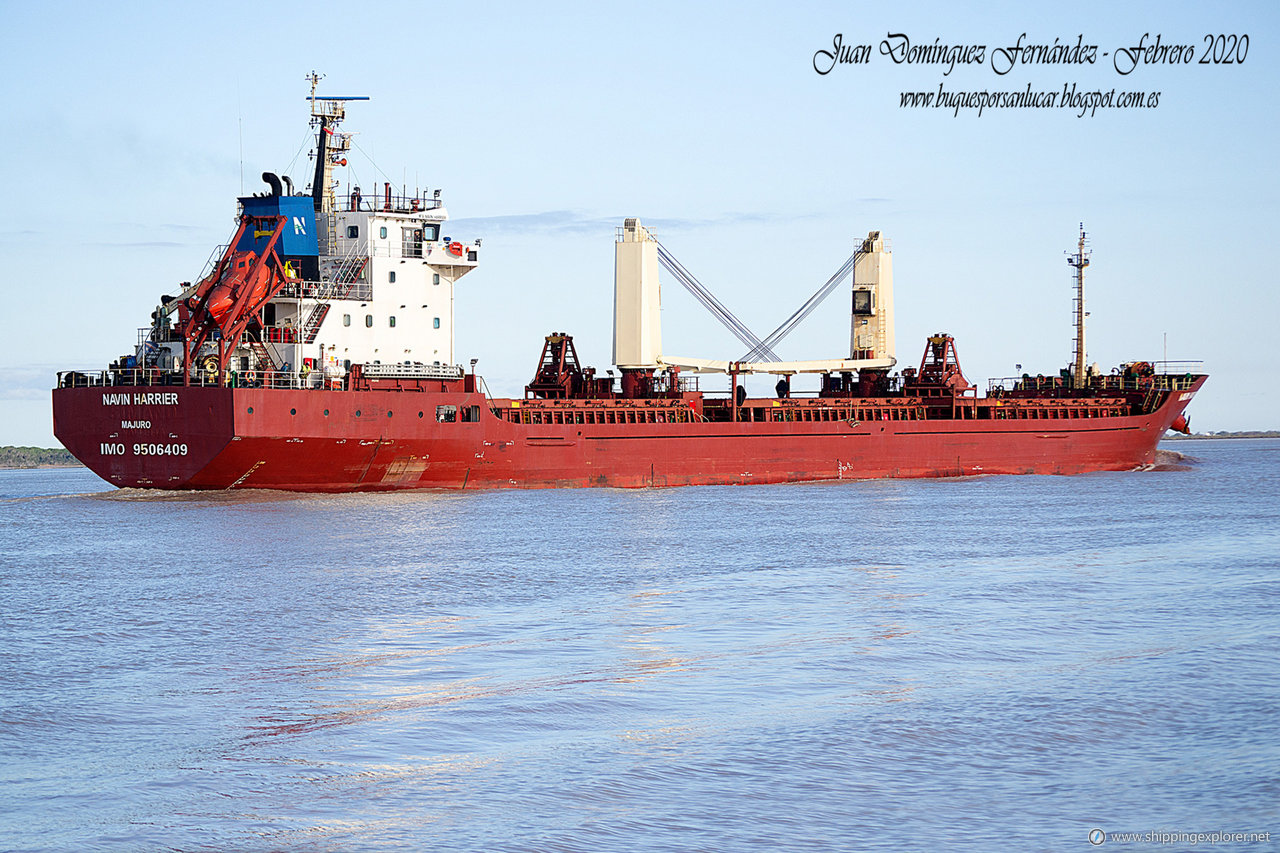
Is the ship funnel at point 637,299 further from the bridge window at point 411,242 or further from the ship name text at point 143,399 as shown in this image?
the ship name text at point 143,399

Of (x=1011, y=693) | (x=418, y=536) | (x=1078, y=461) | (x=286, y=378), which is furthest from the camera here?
(x=1078, y=461)

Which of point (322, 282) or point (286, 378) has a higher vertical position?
point (322, 282)

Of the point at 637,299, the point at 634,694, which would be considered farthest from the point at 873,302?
the point at 634,694

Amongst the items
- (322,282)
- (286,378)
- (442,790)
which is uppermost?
(322,282)

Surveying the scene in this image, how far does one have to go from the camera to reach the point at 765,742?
29.8ft

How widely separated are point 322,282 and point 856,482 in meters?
19.1

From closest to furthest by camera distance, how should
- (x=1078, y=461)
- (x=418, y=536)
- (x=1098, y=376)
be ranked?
1. (x=418, y=536)
2. (x=1078, y=461)
3. (x=1098, y=376)

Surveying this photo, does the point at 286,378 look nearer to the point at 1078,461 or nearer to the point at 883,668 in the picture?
the point at 883,668

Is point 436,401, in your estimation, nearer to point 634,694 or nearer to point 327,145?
point 327,145

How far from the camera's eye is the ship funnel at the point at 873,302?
45.4 metres

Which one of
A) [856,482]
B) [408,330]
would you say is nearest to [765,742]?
[408,330]

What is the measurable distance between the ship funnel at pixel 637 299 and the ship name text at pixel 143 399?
49.9 ft

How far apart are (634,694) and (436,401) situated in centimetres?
2270

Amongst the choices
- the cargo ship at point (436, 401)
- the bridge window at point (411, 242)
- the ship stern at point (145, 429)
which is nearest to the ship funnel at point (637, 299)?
the cargo ship at point (436, 401)
